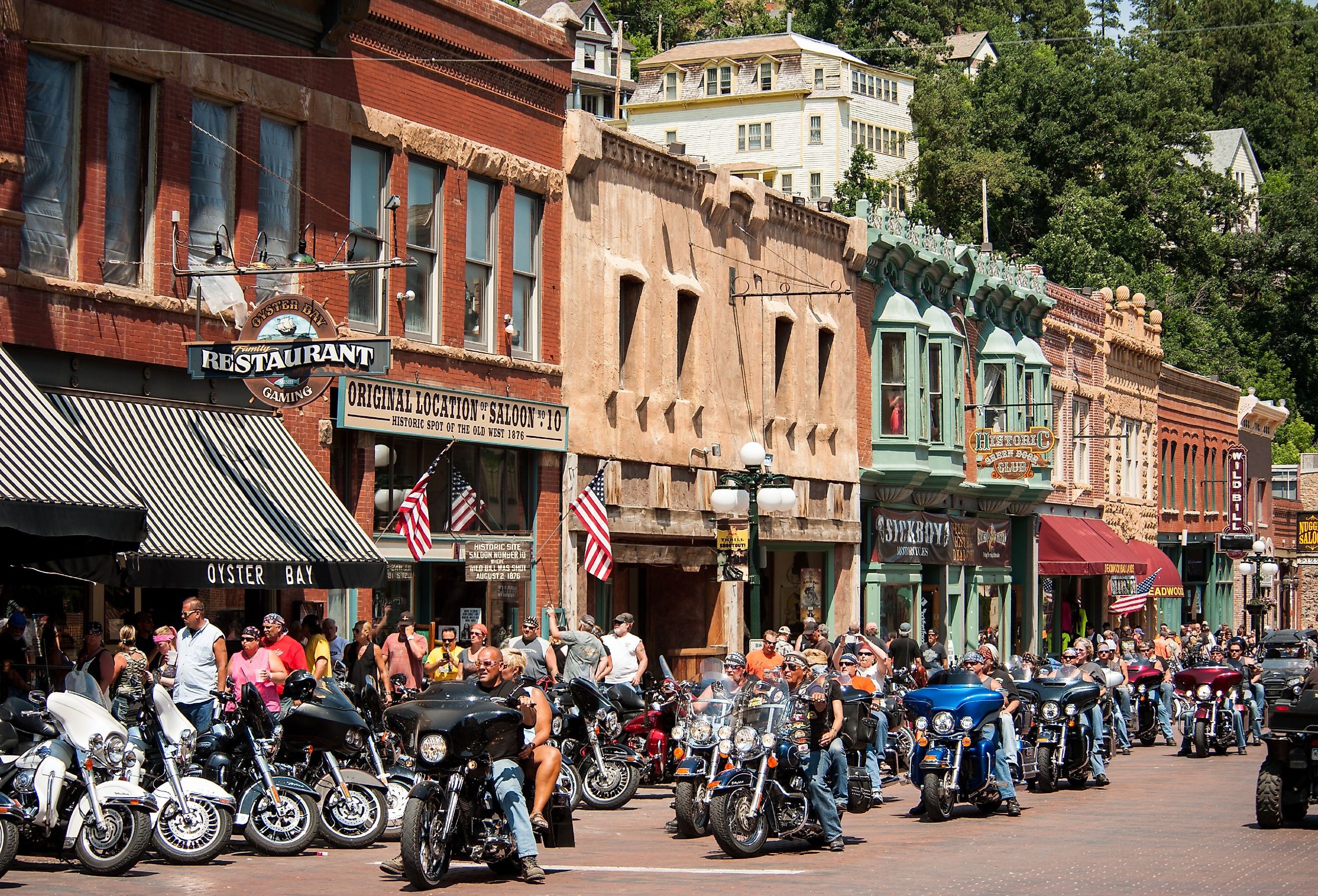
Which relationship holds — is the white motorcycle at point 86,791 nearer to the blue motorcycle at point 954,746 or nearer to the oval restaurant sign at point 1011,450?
the blue motorcycle at point 954,746

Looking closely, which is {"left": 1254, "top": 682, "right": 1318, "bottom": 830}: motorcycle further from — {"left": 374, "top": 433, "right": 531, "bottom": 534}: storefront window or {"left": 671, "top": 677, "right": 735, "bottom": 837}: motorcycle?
{"left": 374, "top": 433, "right": 531, "bottom": 534}: storefront window

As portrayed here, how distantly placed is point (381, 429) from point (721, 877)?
9.96 metres

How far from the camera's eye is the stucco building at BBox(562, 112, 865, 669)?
27375mm

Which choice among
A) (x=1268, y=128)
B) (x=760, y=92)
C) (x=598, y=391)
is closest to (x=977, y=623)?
(x=598, y=391)

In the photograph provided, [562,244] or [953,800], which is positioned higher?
[562,244]

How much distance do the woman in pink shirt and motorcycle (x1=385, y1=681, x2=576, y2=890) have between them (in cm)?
319

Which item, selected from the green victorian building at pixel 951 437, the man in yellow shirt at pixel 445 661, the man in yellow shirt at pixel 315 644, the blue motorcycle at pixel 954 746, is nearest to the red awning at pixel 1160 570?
the green victorian building at pixel 951 437

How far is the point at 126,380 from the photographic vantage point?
63.5 ft

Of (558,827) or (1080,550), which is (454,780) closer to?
(558,827)

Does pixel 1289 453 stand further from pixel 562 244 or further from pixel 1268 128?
pixel 562 244

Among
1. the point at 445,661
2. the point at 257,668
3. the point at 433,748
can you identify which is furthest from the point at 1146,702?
the point at 433,748

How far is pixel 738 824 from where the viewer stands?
50.5ft

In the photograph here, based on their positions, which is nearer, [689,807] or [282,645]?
[689,807]

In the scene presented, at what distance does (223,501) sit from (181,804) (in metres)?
5.49
